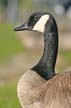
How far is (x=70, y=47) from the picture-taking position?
73.4 ft

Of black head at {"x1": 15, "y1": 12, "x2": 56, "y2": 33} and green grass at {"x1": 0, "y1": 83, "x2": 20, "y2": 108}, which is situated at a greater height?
black head at {"x1": 15, "y1": 12, "x2": 56, "y2": 33}

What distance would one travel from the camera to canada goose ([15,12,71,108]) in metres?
6.99

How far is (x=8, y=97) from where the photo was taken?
11.2m

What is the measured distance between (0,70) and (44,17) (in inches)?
330

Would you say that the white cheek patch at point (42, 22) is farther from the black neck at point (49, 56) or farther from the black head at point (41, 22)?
the black neck at point (49, 56)

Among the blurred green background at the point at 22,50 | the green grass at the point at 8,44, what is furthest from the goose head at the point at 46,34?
the green grass at the point at 8,44

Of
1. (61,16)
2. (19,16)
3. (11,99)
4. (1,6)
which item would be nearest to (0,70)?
(11,99)

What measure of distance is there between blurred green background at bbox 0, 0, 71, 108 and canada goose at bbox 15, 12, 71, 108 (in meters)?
2.14

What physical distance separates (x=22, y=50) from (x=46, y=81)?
14.6 metres

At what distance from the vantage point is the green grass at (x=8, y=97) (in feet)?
32.5

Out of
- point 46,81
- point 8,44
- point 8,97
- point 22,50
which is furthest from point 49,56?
point 8,44

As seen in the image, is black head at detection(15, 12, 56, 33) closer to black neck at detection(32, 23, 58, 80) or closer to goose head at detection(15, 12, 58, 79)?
goose head at detection(15, 12, 58, 79)

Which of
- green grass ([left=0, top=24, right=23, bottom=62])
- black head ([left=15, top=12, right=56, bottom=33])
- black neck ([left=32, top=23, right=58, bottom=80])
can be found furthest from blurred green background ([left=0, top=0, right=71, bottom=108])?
black head ([left=15, top=12, right=56, bottom=33])

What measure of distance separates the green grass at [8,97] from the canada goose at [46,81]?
84.1 inches
